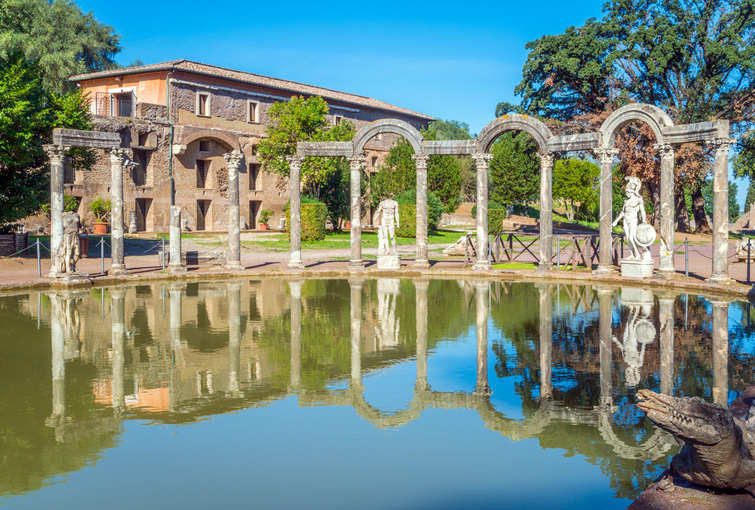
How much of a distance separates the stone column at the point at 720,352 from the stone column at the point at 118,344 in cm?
621

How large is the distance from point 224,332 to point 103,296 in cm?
577

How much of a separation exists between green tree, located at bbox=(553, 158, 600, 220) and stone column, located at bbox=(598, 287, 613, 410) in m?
40.9

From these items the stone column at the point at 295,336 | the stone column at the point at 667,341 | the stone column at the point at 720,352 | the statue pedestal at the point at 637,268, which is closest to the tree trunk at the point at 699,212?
the statue pedestal at the point at 637,268

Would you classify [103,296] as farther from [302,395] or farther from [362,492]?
[362,492]

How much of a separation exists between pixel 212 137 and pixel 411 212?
42.0ft

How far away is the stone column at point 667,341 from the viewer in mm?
7831

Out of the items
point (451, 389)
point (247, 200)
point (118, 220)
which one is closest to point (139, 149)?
point (247, 200)

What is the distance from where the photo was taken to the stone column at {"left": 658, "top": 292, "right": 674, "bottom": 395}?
7831 mm

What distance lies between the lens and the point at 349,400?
7.60 metres

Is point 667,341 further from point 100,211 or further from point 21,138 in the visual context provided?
point 100,211

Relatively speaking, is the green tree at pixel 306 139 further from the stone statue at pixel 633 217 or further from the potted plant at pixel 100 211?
the stone statue at pixel 633 217

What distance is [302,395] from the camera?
305 inches

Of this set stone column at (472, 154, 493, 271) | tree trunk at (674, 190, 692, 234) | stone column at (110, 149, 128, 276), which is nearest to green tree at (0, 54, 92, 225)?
stone column at (110, 149, 128, 276)

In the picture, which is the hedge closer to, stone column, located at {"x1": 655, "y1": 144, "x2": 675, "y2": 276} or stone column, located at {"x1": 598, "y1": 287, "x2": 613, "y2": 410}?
stone column, located at {"x1": 655, "y1": 144, "x2": 675, "y2": 276}
